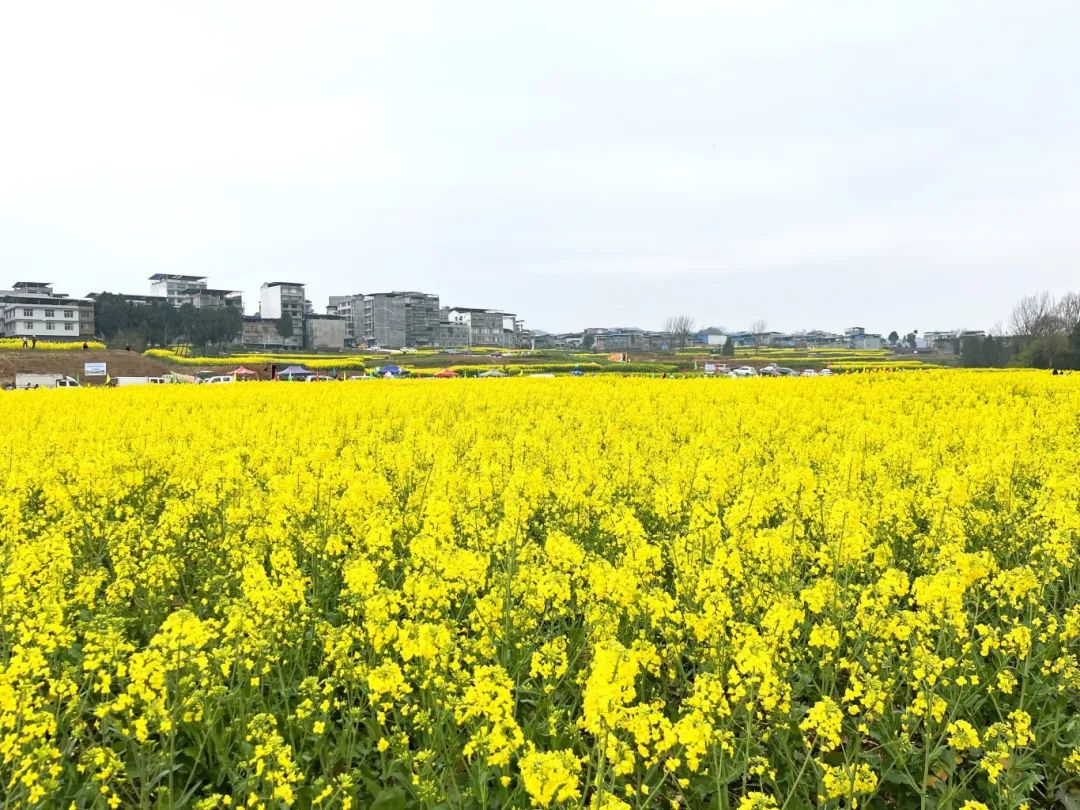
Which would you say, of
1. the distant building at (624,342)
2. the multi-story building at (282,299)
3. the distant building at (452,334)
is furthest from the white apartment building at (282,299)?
the distant building at (624,342)

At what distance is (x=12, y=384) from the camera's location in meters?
38.6

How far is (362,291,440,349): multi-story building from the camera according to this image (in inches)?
5600

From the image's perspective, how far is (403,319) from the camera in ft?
475

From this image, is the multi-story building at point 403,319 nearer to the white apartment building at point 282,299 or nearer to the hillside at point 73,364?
the white apartment building at point 282,299

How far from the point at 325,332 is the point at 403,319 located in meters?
30.9

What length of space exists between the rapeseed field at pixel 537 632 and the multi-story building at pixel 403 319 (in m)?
136

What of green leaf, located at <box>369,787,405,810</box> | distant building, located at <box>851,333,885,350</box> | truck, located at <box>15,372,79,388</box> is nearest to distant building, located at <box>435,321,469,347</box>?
distant building, located at <box>851,333,885,350</box>

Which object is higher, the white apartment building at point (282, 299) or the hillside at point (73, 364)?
the white apartment building at point (282, 299)

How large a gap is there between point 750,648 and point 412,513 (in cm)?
382

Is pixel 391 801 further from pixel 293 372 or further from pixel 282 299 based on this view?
pixel 282 299

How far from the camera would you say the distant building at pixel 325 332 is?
114m

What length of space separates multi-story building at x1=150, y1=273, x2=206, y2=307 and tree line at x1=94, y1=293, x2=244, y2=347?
1380 inches

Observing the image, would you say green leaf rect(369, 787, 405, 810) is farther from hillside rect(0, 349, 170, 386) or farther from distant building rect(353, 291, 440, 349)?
distant building rect(353, 291, 440, 349)

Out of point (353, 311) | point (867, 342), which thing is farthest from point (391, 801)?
point (867, 342)
